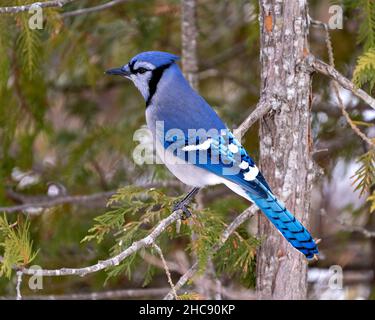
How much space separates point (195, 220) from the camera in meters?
2.42

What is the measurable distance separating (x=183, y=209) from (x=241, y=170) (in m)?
0.23

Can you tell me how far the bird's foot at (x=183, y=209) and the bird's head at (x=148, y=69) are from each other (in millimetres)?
505

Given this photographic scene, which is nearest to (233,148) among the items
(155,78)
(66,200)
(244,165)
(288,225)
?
(244,165)

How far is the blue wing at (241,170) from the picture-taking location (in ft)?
7.51

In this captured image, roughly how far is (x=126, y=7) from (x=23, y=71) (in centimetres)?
73

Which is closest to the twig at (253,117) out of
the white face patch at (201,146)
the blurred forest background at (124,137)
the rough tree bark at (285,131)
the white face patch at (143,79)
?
the rough tree bark at (285,131)

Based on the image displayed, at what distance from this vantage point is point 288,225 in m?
2.30

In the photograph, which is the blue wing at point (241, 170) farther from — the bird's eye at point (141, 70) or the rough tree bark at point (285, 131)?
the bird's eye at point (141, 70)

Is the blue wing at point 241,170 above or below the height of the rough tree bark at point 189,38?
below

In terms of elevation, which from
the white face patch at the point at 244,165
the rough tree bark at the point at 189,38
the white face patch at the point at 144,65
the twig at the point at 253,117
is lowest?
the white face patch at the point at 244,165

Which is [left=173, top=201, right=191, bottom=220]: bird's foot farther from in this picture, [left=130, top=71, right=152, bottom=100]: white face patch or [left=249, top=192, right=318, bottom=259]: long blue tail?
[left=130, top=71, right=152, bottom=100]: white face patch

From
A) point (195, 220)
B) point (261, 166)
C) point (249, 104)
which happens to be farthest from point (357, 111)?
point (195, 220)

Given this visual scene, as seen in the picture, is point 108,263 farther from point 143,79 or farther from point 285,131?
point 143,79

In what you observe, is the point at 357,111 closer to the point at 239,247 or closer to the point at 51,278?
the point at 239,247
